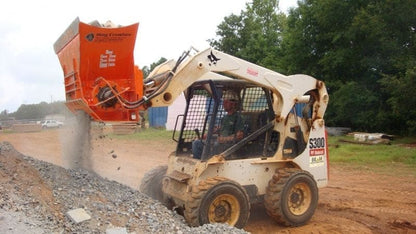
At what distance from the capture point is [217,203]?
5.98 meters

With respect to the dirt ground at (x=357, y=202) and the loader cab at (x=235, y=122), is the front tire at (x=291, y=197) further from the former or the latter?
the loader cab at (x=235, y=122)

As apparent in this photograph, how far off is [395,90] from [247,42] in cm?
2222

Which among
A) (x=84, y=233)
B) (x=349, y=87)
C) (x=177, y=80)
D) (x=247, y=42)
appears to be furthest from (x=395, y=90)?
(x=247, y=42)

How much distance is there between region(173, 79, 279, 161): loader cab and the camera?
6605 millimetres

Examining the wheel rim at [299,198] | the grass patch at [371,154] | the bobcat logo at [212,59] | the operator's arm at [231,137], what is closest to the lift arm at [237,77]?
the bobcat logo at [212,59]

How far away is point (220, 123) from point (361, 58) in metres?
18.0

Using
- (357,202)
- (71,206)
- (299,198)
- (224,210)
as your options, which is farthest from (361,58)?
(71,206)

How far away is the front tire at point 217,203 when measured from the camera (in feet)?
19.0

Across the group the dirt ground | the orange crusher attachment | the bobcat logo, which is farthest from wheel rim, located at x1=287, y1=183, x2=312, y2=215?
the orange crusher attachment

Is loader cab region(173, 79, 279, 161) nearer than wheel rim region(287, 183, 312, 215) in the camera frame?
Yes

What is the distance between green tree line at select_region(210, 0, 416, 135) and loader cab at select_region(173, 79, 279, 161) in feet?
40.2

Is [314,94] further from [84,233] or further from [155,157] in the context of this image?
[155,157]

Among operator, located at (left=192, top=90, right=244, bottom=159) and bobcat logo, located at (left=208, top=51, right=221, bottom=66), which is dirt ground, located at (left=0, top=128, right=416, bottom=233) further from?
bobcat logo, located at (left=208, top=51, right=221, bottom=66)

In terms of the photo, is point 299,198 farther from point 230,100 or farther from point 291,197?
point 230,100
